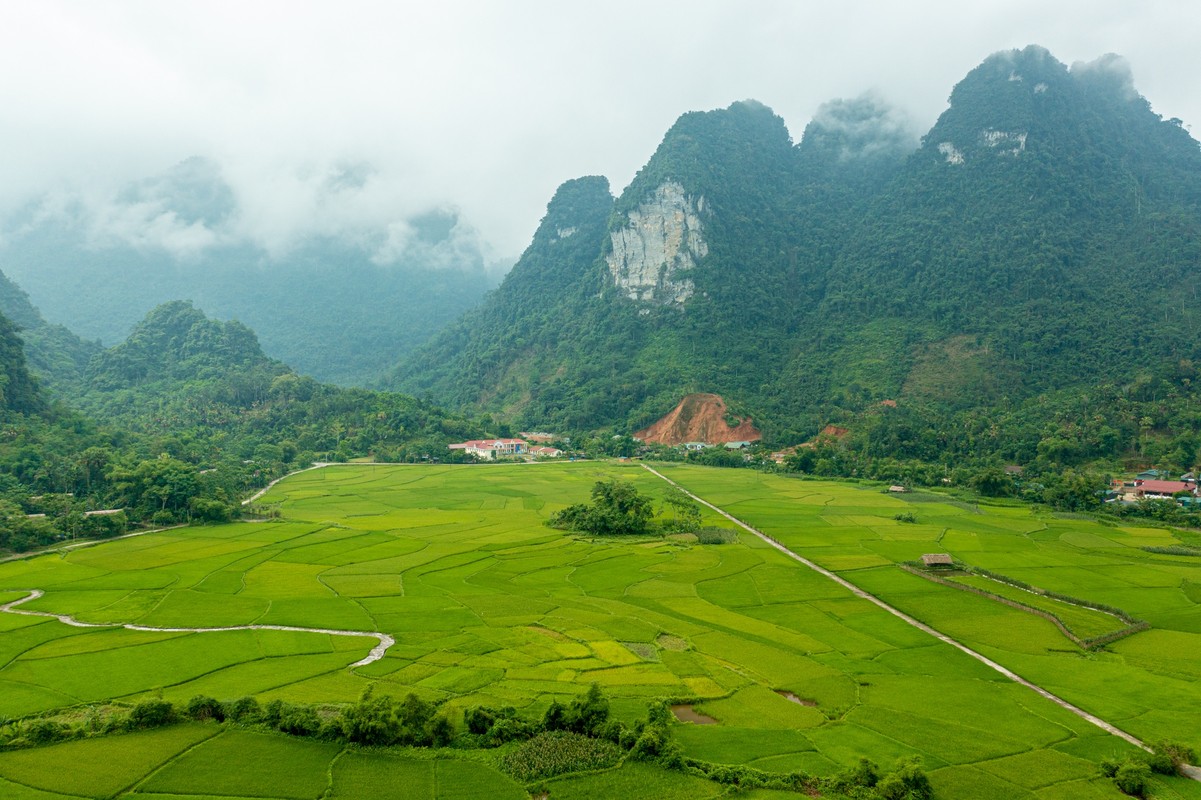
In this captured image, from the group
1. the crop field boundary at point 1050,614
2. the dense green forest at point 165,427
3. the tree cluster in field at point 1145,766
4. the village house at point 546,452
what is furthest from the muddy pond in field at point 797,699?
the village house at point 546,452

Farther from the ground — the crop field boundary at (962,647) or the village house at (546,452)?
the village house at (546,452)

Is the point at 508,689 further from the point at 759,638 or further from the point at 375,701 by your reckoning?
the point at 759,638

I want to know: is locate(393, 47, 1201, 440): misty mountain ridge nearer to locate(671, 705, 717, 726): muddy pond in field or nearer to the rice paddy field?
the rice paddy field

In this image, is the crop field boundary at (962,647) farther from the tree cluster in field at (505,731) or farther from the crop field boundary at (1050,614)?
the crop field boundary at (1050,614)

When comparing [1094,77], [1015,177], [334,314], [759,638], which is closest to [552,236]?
[334,314]

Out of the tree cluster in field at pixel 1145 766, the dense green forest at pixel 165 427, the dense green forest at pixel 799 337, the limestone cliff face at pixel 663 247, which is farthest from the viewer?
the limestone cliff face at pixel 663 247

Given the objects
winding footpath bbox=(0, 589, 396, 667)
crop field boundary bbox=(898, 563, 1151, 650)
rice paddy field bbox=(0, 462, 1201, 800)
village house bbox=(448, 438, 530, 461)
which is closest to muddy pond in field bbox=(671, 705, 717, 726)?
rice paddy field bbox=(0, 462, 1201, 800)
